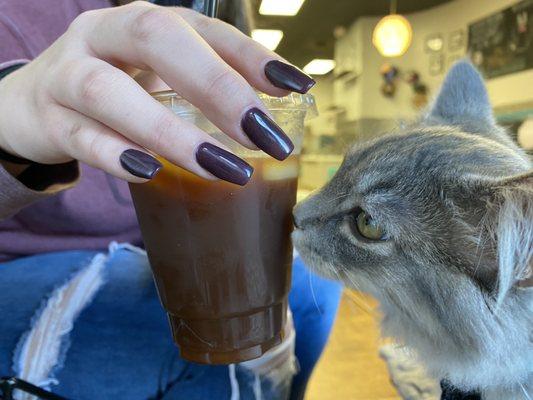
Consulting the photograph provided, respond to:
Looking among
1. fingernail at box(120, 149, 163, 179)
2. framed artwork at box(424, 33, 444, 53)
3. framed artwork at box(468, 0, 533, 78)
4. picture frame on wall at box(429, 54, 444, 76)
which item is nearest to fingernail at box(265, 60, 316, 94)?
fingernail at box(120, 149, 163, 179)

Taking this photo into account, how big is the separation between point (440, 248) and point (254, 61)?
1.21 ft

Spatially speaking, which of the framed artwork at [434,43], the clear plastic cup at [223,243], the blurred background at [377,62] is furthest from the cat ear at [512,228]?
the framed artwork at [434,43]

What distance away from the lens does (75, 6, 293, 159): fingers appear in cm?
39

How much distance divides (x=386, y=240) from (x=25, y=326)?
492 millimetres

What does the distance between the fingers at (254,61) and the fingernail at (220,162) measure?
0.26 ft

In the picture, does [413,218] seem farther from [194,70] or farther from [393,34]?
[393,34]

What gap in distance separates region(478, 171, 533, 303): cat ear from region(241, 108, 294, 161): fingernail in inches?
11.1

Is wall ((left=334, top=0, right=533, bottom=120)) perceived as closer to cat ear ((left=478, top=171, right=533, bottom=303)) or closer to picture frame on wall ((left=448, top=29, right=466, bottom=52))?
picture frame on wall ((left=448, top=29, right=466, bottom=52))

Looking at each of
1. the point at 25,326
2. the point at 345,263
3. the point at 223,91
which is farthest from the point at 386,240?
the point at 25,326

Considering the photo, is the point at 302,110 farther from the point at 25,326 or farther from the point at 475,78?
the point at 475,78

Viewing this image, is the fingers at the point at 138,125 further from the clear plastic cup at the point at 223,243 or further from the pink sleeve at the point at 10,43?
the pink sleeve at the point at 10,43

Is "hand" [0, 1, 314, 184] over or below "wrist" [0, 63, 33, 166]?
over

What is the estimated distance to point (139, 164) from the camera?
0.41 metres

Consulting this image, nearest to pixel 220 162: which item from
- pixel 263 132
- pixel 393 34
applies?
pixel 263 132
